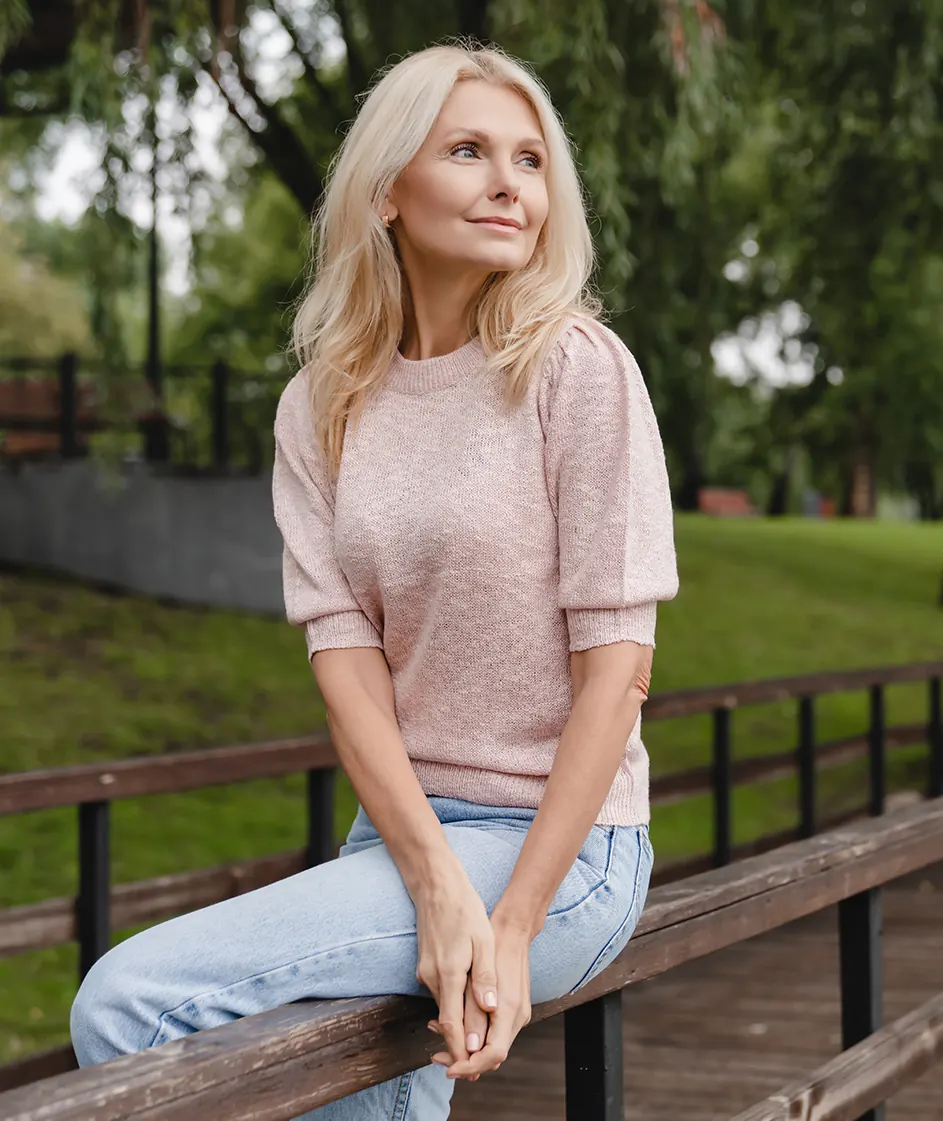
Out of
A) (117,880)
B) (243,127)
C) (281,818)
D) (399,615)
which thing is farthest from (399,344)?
(243,127)

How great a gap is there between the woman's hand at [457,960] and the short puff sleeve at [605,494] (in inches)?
12.1

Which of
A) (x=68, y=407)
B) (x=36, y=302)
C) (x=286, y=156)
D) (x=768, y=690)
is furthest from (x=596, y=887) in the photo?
(x=36, y=302)

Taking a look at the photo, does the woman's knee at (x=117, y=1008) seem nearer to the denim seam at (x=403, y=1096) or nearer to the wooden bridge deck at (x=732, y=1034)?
the denim seam at (x=403, y=1096)

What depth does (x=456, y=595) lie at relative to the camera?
1805 millimetres

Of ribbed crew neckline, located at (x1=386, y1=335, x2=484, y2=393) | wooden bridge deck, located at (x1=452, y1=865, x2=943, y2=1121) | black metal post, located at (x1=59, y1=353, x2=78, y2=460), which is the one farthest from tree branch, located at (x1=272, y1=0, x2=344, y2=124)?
ribbed crew neckline, located at (x1=386, y1=335, x2=484, y2=393)

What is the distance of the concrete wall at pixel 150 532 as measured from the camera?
12.5 metres

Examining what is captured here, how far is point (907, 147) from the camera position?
8.77m

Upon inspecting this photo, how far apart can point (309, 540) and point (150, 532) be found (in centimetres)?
1131

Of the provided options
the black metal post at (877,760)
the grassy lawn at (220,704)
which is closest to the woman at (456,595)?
the grassy lawn at (220,704)

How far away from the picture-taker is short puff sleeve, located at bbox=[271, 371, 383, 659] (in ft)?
6.29

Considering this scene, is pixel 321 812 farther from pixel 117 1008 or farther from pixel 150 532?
pixel 150 532

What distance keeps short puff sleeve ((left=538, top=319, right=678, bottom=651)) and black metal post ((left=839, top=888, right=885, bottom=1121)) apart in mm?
1087

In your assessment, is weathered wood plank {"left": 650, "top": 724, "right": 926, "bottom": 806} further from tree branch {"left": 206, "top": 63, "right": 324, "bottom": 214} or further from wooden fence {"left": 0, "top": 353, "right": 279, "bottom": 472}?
wooden fence {"left": 0, "top": 353, "right": 279, "bottom": 472}

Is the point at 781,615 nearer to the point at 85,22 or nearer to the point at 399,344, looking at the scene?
the point at 85,22
